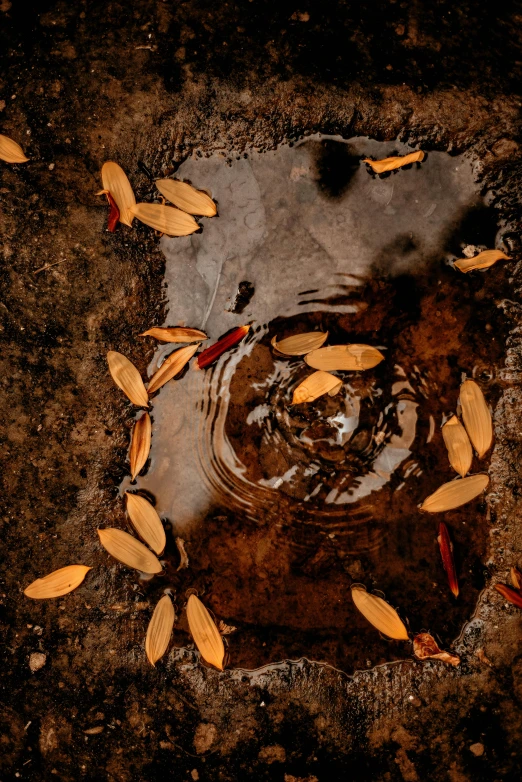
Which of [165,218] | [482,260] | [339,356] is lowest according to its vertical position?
[339,356]

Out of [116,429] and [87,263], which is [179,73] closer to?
[87,263]

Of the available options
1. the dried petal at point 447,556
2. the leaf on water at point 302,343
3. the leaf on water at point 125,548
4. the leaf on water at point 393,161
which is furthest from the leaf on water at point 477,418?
the leaf on water at point 125,548

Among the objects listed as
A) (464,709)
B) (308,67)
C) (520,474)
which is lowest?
(464,709)

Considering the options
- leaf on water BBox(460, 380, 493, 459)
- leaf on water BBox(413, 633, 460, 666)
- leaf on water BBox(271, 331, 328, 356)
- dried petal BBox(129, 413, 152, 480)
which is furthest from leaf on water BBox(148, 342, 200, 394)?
leaf on water BBox(413, 633, 460, 666)

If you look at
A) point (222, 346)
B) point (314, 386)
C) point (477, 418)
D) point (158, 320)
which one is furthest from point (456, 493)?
point (158, 320)

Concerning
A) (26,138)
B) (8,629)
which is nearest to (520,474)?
(8,629)

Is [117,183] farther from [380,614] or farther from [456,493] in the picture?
[380,614]

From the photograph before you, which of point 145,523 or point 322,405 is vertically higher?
point 322,405
